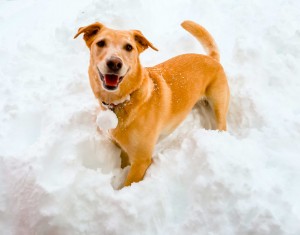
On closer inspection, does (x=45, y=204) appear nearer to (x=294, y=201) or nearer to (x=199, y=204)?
(x=199, y=204)

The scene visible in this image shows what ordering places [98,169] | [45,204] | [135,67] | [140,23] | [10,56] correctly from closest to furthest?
1. [45,204]
2. [135,67]
3. [98,169]
4. [10,56]
5. [140,23]

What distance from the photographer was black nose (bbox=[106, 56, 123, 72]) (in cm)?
210

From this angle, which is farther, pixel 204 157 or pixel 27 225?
pixel 204 157

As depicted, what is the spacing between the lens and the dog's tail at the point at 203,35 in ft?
11.1

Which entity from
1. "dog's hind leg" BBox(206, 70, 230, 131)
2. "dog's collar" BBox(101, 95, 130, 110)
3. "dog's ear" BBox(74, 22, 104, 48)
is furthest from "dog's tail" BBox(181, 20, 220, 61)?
"dog's collar" BBox(101, 95, 130, 110)

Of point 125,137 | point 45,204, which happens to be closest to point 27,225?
point 45,204

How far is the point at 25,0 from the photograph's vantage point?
5.66m

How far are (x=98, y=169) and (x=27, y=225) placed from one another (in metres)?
0.69

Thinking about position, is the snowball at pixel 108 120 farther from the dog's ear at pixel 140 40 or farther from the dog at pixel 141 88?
the dog's ear at pixel 140 40

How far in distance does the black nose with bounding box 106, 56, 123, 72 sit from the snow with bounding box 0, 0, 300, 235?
907 mm

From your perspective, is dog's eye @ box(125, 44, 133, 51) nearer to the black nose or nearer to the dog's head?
the dog's head

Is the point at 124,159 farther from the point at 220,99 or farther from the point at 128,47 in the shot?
the point at 220,99

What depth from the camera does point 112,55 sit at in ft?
7.06

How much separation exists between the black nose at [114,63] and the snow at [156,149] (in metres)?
0.91
